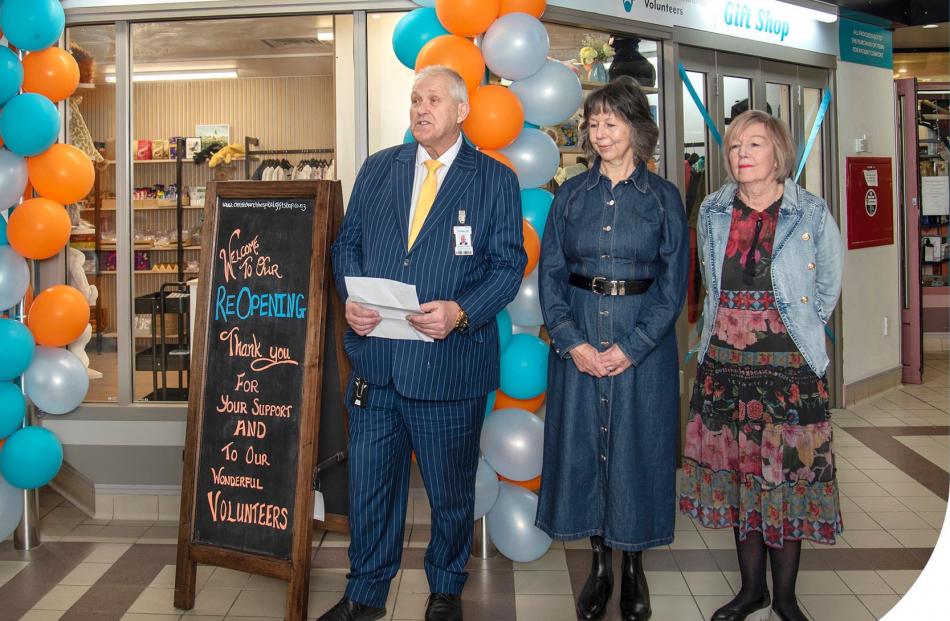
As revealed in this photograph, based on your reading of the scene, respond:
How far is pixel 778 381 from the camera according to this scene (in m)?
2.93

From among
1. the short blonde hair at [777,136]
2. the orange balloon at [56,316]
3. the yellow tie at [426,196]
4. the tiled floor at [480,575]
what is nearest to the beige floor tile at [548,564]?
the tiled floor at [480,575]

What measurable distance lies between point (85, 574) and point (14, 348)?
92 centimetres

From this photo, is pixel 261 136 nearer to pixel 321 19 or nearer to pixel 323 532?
pixel 321 19

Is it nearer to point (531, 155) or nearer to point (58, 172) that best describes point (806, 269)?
point (531, 155)

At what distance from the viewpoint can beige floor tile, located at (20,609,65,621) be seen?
3.21 m

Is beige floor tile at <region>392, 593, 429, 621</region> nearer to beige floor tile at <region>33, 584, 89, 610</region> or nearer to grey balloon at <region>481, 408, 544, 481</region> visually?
grey balloon at <region>481, 408, 544, 481</region>

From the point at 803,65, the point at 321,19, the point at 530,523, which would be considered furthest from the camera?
the point at 803,65

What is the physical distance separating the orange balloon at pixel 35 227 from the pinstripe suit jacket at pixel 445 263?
4.55 feet

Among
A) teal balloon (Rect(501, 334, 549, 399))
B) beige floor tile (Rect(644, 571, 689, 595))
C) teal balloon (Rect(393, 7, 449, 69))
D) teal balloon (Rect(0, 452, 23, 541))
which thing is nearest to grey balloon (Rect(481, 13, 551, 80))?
teal balloon (Rect(393, 7, 449, 69))

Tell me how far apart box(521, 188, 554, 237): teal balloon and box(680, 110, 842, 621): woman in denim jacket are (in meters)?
0.74

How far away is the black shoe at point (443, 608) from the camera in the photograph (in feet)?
10.3

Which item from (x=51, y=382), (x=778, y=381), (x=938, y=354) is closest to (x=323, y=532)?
(x=51, y=382)

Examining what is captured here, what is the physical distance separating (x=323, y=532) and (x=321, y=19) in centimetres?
227

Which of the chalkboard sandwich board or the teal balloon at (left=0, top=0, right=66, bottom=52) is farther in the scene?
the teal balloon at (left=0, top=0, right=66, bottom=52)
